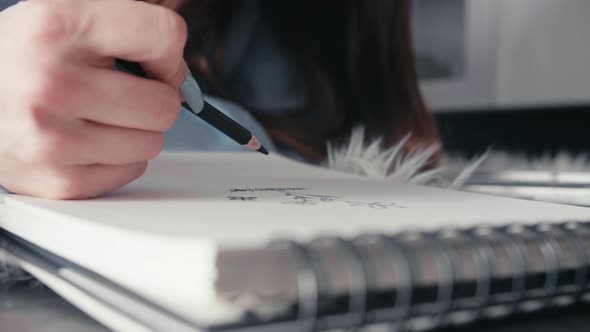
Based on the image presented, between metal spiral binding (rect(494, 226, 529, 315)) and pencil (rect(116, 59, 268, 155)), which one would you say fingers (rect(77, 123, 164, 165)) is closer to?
pencil (rect(116, 59, 268, 155))

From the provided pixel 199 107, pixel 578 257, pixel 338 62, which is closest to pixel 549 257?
pixel 578 257

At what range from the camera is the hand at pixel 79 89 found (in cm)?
23

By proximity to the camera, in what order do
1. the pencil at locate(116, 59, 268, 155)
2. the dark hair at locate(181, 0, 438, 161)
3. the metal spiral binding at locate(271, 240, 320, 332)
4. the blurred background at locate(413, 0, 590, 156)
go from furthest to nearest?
1. the blurred background at locate(413, 0, 590, 156)
2. the dark hair at locate(181, 0, 438, 161)
3. the pencil at locate(116, 59, 268, 155)
4. the metal spiral binding at locate(271, 240, 320, 332)

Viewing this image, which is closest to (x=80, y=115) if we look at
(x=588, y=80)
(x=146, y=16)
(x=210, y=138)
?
(x=146, y=16)

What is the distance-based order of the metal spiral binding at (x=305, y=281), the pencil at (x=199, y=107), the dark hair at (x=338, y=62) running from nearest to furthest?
the metal spiral binding at (x=305, y=281)
the pencil at (x=199, y=107)
the dark hair at (x=338, y=62)

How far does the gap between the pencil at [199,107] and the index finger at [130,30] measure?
0.6 inches

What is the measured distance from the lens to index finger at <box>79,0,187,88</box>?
23 centimetres

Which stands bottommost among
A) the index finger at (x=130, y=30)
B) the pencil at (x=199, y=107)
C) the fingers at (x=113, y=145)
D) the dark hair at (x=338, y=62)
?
A: the fingers at (x=113, y=145)

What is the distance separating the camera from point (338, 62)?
947 millimetres

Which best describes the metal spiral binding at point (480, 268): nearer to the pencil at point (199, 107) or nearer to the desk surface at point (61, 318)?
the desk surface at point (61, 318)

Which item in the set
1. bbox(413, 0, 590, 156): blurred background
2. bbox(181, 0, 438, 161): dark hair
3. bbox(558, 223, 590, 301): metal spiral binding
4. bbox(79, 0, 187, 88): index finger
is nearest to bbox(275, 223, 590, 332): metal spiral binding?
bbox(558, 223, 590, 301): metal spiral binding

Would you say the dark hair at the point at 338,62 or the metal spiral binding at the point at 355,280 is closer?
the metal spiral binding at the point at 355,280

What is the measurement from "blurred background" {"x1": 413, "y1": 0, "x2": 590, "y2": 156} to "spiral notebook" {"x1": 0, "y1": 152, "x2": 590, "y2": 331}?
74 centimetres

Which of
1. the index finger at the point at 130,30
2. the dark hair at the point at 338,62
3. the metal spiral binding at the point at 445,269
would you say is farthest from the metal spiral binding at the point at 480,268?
the dark hair at the point at 338,62
